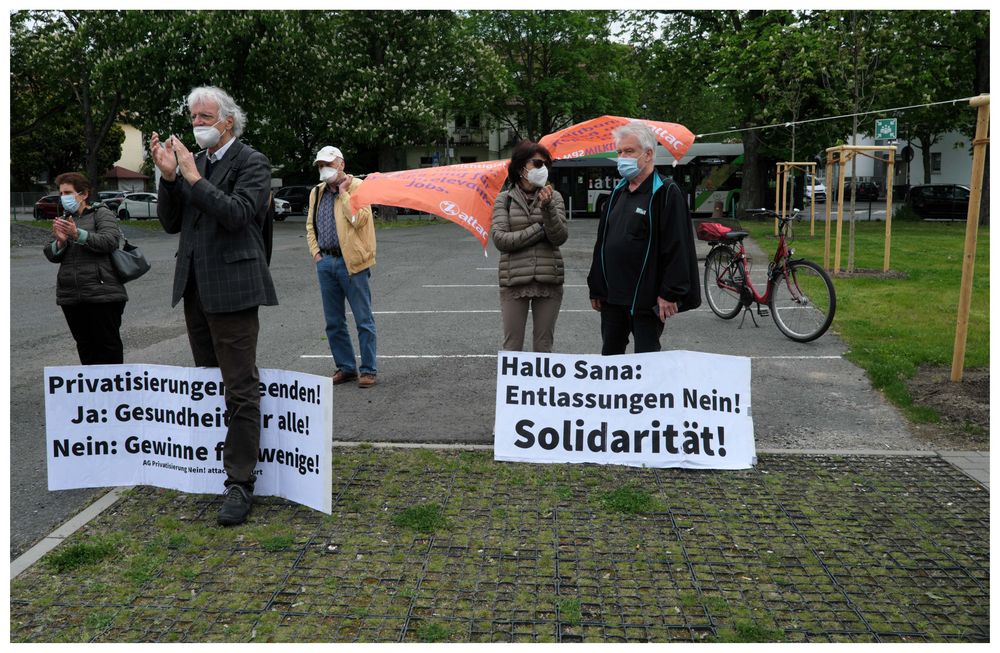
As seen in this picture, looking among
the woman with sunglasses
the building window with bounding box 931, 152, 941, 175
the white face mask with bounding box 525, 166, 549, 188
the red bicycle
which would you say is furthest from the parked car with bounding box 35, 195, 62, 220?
A: the building window with bounding box 931, 152, 941, 175

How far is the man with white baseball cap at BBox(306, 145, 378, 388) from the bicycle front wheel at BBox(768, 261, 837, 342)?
4213mm

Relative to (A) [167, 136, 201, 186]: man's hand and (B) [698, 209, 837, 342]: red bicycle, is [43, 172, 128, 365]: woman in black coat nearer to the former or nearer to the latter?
(A) [167, 136, 201, 186]: man's hand

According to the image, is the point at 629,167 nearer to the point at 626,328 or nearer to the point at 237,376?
the point at 626,328

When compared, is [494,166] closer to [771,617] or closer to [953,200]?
[771,617]

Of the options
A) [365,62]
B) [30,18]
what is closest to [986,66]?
[365,62]

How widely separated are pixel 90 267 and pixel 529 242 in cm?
279

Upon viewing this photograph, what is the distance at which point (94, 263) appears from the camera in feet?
19.6

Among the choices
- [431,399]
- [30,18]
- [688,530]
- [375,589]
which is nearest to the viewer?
[375,589]

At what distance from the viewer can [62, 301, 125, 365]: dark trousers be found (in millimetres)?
5949

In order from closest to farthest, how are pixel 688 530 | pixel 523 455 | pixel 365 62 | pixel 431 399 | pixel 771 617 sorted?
pixel 771 617 < pixel 688 530 < pixel 523 455 < pixel 431 399 < pixel 365 62

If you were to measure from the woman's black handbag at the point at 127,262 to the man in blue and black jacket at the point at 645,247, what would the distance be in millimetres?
3007

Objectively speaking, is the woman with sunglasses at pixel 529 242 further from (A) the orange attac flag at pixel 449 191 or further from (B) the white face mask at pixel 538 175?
(A) the orange attac flag at pixel 449 191

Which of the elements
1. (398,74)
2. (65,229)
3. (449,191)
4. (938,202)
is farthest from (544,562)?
(938,202)

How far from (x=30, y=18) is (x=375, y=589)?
34.2m
